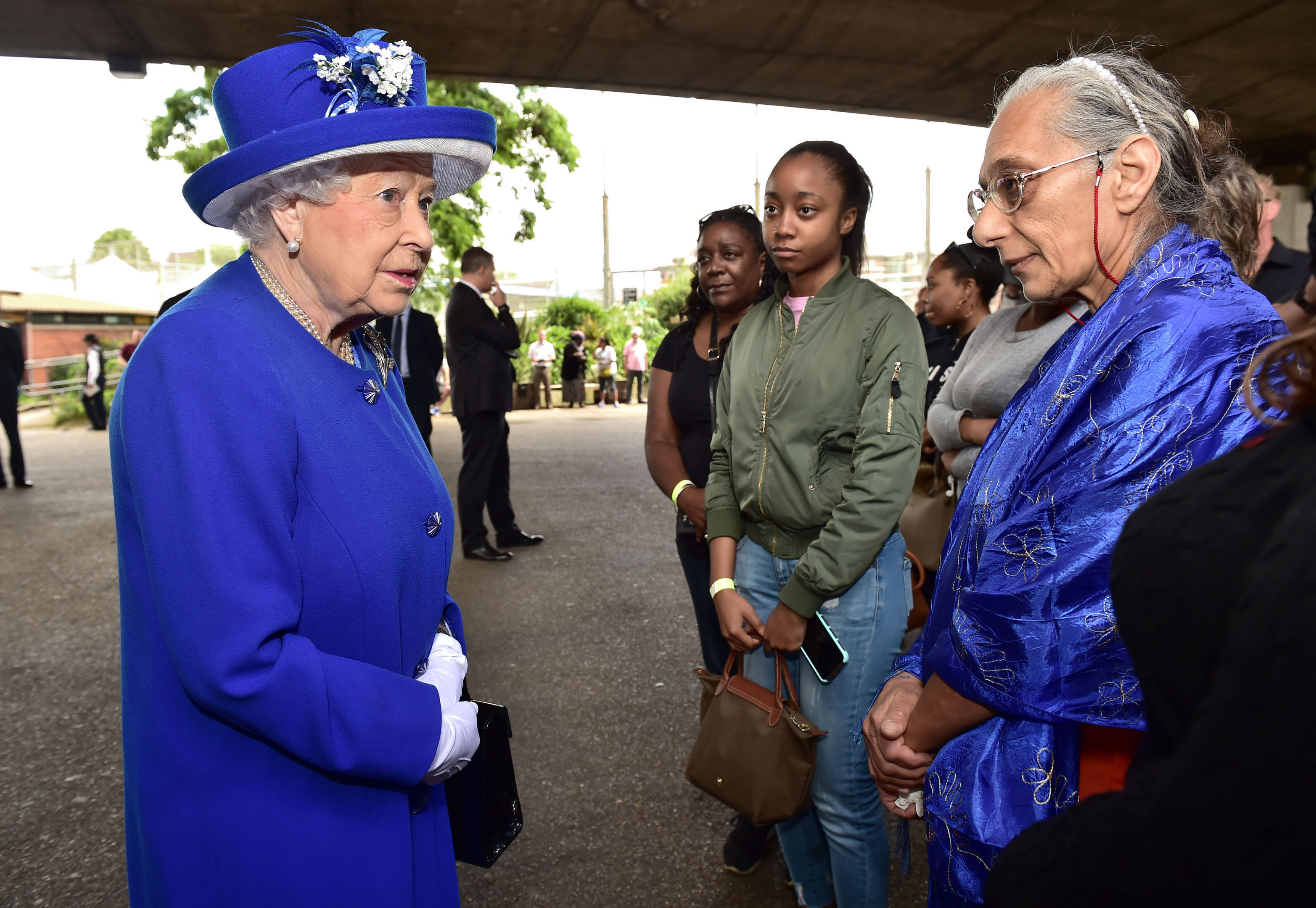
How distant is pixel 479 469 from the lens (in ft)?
21.5

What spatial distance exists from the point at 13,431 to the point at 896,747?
12.3 meters

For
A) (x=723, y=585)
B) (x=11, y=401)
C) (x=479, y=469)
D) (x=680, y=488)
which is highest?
(x=11, y=401)

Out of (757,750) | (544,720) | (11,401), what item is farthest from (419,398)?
(11,401)

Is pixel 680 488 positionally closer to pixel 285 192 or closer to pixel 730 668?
pixel 730 668

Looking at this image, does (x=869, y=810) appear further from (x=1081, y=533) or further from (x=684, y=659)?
(x=684, y=659)

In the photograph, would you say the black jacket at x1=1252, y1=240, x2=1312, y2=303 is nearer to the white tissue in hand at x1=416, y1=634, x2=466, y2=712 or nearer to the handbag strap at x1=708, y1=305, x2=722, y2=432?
the handbag strap at x1=708, y1=305, x2=722, y2=432

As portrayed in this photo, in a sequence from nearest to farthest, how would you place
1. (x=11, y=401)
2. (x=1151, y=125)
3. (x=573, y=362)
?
1. (x=1151, y=125)
2. (x=11, y=401)
3. (x=573, y=362)

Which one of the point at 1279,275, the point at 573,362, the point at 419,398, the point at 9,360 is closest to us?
the point at 1279,275

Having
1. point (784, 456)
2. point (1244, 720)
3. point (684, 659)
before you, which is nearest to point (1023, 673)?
point (1244, 720)

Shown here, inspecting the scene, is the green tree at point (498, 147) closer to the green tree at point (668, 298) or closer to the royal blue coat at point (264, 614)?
the green tree at point (668, 298)

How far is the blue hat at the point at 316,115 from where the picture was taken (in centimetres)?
131

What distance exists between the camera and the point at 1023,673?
121 centimetres

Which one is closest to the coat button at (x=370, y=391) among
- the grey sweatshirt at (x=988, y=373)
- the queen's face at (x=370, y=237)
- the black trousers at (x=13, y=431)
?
the queen's face at (x=370, y=237)

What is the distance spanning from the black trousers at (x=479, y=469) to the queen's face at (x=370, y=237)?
503 centimetres
